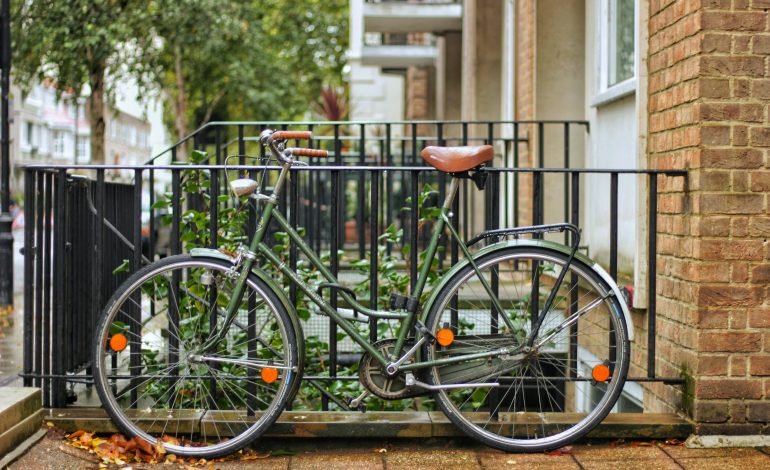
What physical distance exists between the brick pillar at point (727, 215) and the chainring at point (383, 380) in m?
1.18

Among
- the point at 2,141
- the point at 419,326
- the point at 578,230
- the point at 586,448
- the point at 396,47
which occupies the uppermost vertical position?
the point at 396,47

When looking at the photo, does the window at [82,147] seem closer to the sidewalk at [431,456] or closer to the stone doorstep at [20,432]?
the stone doorstep at [20,432]

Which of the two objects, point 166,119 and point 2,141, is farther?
point 166,119

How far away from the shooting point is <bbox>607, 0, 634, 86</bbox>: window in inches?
236

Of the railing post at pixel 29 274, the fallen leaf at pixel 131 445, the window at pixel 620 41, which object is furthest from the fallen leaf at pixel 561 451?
the window at pixel 620 41

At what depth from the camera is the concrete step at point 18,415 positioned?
3791 millimetres

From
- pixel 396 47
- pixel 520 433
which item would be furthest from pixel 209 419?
pixel 396 47

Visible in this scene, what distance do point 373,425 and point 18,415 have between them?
54.5 inches

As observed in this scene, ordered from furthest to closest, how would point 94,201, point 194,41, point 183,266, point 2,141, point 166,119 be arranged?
1. point 166,119
2. point 194,41
3. point 2,141
4. point 94,201
5. point 183,266

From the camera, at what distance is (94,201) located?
203 inches

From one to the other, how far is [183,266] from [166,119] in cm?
2924

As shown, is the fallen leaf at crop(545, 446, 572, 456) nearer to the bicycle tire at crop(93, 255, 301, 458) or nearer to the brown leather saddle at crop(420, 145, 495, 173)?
the bicycle tire at crop(93, 255, 301, 458)

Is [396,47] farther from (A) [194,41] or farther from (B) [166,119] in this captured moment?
(B) [166,119]

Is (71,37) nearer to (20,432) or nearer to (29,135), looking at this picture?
(20,432)
